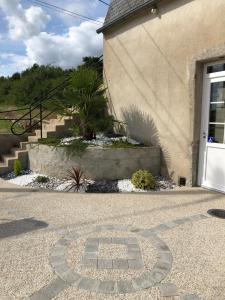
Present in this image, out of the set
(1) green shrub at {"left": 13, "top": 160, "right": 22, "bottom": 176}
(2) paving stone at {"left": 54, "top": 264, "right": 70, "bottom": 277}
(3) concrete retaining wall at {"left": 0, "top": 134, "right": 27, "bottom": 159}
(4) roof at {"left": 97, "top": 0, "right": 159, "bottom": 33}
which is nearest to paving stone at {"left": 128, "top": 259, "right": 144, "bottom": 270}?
(2) paving stone at {"left": 54, "top": 264, "right": 70, "bottom": 277}

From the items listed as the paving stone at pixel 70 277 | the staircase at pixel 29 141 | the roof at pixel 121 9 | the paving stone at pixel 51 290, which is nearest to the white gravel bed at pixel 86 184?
the staircase at pixel 29 141

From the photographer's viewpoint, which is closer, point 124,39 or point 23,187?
point 23,187

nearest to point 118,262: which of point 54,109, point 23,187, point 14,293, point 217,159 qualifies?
point 14,293

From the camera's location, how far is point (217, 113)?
574 cm

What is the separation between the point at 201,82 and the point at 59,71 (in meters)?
19.4

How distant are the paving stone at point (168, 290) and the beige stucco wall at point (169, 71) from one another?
12.0ft

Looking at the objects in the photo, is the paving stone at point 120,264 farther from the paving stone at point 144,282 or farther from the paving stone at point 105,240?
the paving stone at point 105,240

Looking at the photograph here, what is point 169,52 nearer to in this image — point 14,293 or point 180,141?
point 180,141

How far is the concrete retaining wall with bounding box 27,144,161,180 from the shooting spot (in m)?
6.64

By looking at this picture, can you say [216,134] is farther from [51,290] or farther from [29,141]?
[29,141]

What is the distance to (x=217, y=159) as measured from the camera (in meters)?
5.76

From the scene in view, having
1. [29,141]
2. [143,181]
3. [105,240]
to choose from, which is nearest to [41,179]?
[29,141]

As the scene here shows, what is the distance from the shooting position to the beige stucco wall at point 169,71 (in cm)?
565

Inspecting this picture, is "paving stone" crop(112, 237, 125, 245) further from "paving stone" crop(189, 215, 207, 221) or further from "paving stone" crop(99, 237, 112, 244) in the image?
"paving stone" crop(189, 215, 207, 221)
